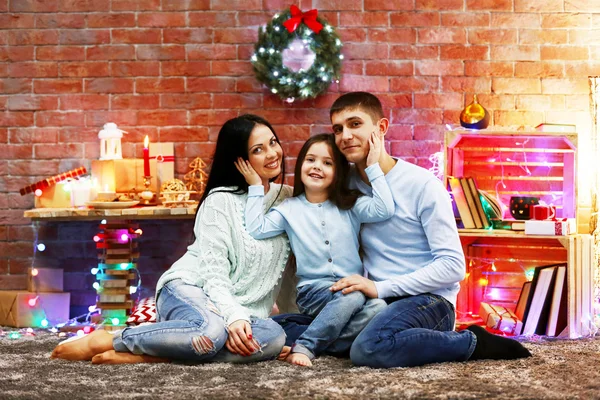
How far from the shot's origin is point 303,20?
3.73m

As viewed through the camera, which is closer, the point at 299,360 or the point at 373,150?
the point at 299,360

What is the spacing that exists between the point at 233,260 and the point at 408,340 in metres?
0.70

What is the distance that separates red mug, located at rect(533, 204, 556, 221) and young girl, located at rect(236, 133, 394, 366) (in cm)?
100

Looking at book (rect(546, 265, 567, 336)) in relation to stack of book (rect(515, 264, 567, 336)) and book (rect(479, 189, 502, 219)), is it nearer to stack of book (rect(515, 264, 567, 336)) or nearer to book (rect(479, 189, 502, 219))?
stack of book (rect(515, 264, 567, 336))

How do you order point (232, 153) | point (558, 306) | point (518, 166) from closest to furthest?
point (232, 153) → point (558, 306) → point (518, 166)

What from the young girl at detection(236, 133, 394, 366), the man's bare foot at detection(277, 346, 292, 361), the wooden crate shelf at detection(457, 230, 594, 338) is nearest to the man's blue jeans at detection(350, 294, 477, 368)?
the young girl at detection(236, 133, 394, 366)

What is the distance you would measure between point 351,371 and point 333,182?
0.71 meters

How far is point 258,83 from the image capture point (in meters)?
3.86

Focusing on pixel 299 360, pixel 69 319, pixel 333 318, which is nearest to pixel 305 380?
pixel 299 360

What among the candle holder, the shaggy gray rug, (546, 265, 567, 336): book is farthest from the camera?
the candle holder

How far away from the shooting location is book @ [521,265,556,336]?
3227 mm

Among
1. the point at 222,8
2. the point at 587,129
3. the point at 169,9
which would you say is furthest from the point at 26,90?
the point at 587,129

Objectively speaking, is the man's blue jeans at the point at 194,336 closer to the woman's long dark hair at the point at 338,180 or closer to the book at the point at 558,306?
the woman's long dark hair at the point at 338,180

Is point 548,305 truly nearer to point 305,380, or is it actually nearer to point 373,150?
point 373,150
